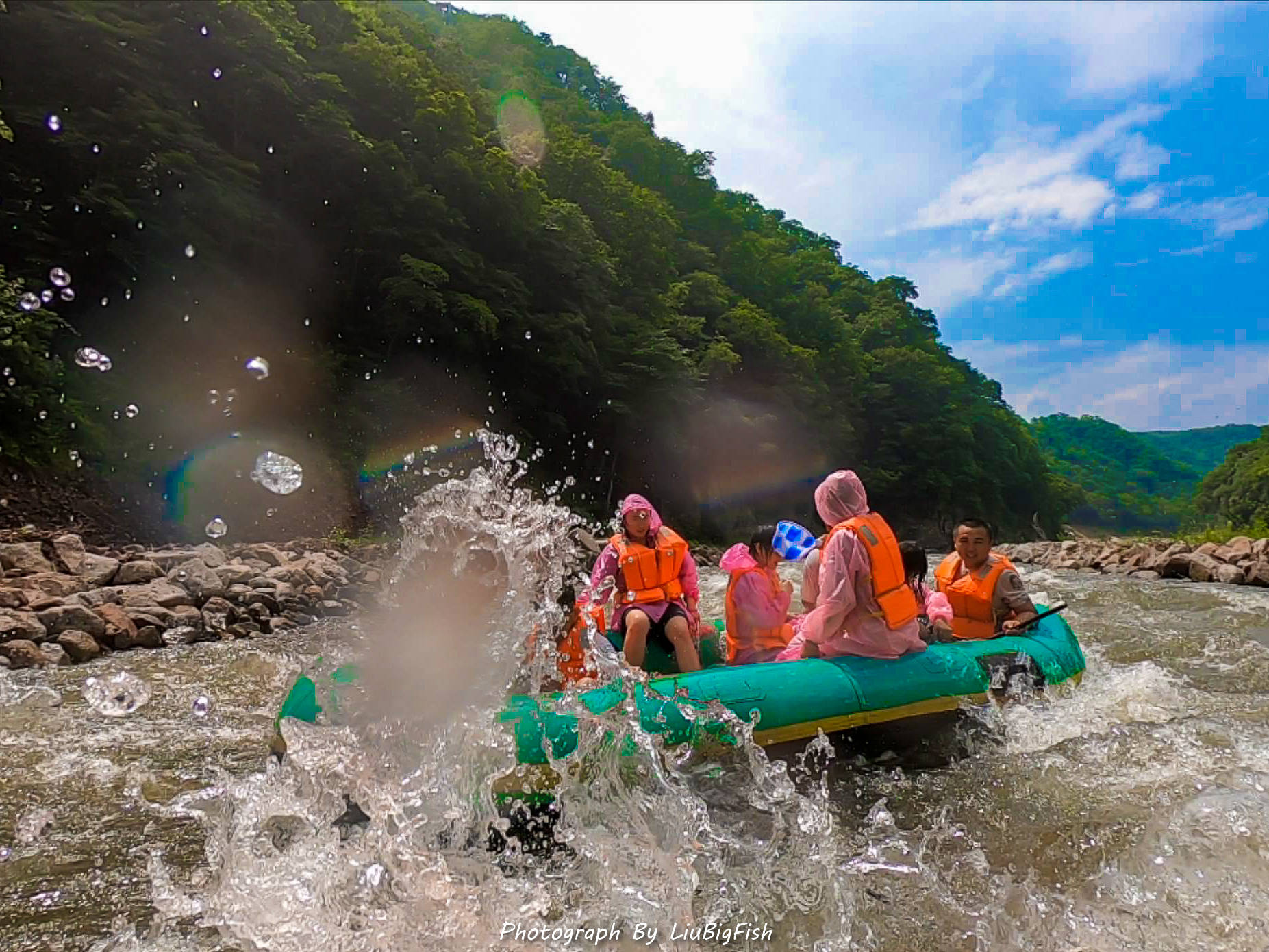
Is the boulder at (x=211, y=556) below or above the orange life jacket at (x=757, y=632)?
above

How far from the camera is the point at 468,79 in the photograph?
2491cm

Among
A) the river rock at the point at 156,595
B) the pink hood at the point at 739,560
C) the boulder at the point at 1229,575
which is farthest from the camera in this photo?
the boulder at the point at 1229,575

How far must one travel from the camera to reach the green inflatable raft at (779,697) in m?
3.21

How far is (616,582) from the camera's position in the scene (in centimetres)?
526

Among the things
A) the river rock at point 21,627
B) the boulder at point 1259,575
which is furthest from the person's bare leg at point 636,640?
the boulder at point 1259,575

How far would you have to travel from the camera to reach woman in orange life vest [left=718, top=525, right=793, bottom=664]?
520cm

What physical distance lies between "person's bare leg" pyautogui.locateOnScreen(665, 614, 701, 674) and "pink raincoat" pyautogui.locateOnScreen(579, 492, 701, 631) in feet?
0.41

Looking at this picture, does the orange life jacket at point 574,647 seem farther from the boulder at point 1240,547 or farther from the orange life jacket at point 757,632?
the boulder at point 1240,547

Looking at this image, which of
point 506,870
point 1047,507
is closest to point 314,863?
point 506,870

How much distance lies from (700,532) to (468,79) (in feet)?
53.7

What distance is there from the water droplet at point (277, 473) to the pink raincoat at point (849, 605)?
1174 cm

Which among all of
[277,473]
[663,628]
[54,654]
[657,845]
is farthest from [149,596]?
[277,473]

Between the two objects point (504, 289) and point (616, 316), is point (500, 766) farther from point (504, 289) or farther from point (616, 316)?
point (616, 316)

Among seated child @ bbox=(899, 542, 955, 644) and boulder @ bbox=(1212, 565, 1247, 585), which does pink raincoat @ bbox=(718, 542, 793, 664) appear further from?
boulder @ bbox=(1212, 565, 1247, 585)
